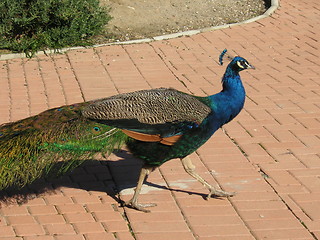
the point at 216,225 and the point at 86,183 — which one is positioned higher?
the point at 216,225

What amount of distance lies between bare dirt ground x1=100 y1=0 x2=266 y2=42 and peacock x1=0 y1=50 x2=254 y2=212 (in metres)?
4.11

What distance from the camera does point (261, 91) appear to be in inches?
251

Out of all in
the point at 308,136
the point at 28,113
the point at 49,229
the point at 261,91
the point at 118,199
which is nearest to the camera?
the point at 49,229

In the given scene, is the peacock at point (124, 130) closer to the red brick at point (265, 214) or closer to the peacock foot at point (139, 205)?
the peacock foot at point (139, 205)

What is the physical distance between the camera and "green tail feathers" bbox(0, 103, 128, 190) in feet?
12.7

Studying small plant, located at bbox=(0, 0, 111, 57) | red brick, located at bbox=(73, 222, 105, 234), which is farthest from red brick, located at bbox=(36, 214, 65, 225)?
small plant, located at bbox=(0, 0, 111, 57)

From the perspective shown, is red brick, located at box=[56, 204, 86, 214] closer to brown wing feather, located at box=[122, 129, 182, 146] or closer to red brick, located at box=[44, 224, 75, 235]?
red brick, located at box=[44, 224, 75, 235]

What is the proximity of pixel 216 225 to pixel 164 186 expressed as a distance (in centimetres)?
66

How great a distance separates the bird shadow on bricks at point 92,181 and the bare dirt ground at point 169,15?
3518mm

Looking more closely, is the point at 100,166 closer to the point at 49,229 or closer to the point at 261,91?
the point at 49,229

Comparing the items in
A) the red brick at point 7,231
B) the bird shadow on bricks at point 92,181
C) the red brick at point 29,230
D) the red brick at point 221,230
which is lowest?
the bird shadow on bricks at point 92,181

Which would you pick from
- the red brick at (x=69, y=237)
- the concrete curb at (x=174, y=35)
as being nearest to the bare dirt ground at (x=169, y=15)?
the concrete curb at (x=174, y=35)

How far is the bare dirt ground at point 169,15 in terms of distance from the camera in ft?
27.6

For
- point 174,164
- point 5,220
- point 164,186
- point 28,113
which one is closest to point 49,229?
point 5,220
